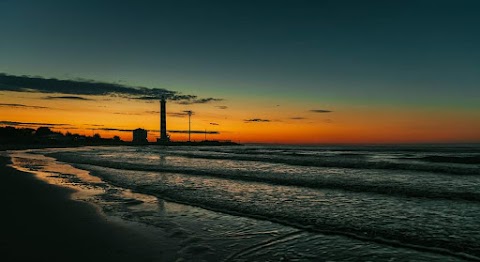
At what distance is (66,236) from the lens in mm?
6660

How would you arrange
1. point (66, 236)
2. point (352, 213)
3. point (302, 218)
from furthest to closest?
point (352, 213)
point (302, 218)
point (66, 236)

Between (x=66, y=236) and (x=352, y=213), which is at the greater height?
(x=66, y=236)

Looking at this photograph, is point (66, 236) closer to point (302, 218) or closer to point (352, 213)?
point (302, 218)

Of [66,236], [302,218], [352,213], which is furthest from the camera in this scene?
[352,213]

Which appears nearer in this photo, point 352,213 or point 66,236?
point 66,236

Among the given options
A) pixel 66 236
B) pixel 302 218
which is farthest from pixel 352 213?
pixel 66 236

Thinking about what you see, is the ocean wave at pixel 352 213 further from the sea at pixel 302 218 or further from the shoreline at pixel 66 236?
the shoreline at pixel 66 236

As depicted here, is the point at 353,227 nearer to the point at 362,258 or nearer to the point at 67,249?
the point at 362,258

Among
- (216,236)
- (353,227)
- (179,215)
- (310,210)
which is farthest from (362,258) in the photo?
(179,215)

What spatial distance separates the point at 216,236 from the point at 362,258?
276cm

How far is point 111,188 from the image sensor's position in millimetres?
14109

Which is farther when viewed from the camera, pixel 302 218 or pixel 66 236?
pixel 302 218

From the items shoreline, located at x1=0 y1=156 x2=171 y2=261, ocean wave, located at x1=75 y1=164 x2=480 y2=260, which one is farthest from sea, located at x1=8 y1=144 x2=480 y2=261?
shoreline, located at x1=0 y1=156 x2=171 y2=261

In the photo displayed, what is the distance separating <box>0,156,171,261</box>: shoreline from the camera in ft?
18.1
